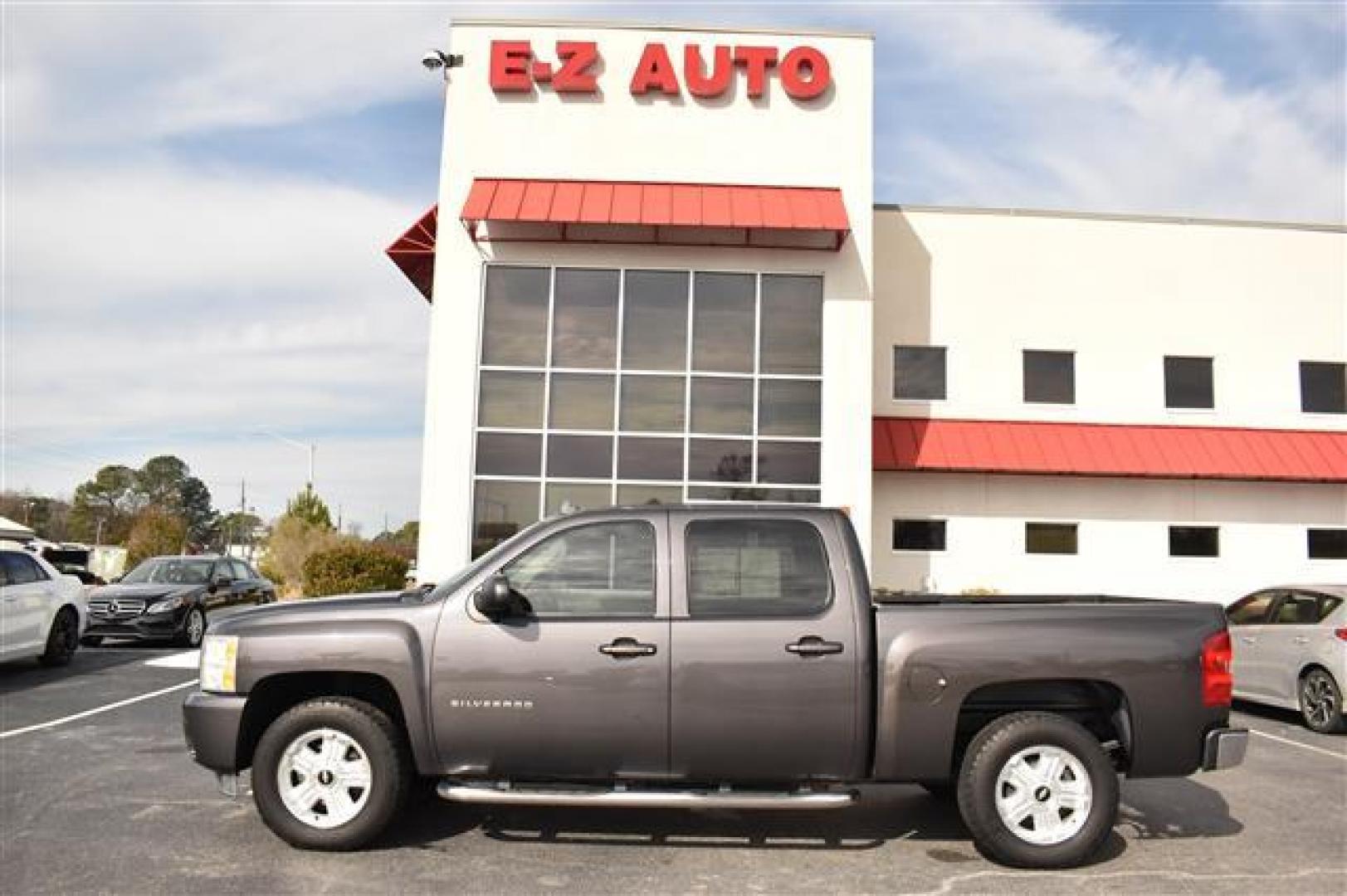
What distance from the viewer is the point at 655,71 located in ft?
54.9

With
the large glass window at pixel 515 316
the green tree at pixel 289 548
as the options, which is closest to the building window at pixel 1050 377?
the large glass window at pixel 515 316

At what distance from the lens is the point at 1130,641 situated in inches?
206

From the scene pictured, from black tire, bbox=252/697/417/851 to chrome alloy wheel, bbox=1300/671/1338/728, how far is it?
8706 millimetres

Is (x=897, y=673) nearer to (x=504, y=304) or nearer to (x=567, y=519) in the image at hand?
(x=567, y=519)

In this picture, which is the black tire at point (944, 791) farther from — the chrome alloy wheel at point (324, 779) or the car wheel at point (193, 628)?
the car wheel at point (193, 628)

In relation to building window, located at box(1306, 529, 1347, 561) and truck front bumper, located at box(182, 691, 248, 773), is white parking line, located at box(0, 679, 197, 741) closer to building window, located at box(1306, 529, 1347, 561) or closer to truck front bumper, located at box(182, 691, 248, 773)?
truck front bumper, located at box(182, 691, 248, 773)

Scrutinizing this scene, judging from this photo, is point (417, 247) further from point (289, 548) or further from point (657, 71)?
point (289, 548)

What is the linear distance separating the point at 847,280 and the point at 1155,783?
1098 centimetres

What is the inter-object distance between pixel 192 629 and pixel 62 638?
10.2 feet

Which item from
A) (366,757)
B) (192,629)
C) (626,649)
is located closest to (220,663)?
(366,757)

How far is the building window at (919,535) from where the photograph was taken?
59.8 feet

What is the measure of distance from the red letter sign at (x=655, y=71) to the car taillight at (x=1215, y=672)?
44.7 ft

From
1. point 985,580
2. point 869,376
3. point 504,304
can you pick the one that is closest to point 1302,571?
point 985,580

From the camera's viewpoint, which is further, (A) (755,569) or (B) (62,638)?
(B) (62,638)
